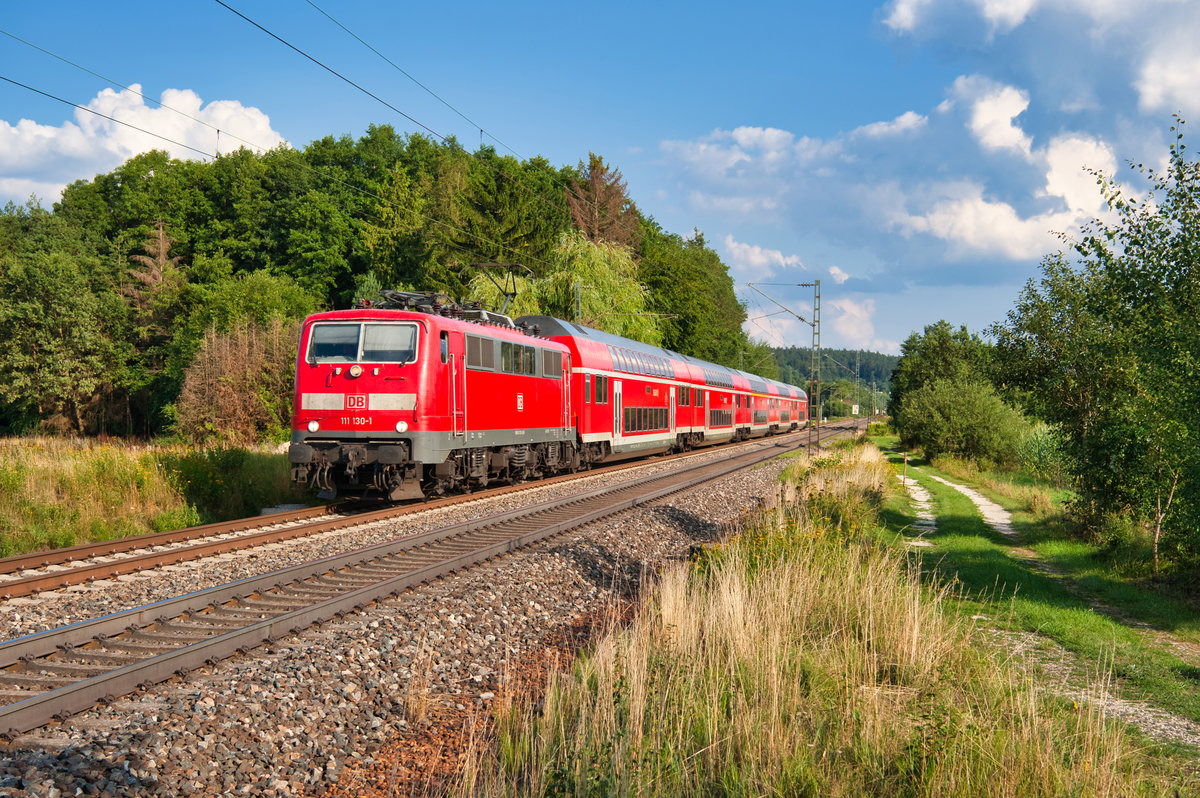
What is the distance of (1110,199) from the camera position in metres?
11.8

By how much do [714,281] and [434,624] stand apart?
93290mm

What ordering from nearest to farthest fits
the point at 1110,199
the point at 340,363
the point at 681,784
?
the point at 681,784, the point at 1110,199, the point at 340,363

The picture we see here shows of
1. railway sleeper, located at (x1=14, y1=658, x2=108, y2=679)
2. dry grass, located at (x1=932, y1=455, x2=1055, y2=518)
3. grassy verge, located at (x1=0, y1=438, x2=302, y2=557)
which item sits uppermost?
grassy verge, located at (x1=0, y1=438, x2=302, y2=557)

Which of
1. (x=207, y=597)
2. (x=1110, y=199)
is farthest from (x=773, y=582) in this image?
(x=1110, y=199)

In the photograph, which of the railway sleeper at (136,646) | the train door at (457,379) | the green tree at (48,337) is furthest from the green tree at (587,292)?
the railway sleeper at (136,646)

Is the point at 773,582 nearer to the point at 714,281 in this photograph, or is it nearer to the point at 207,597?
the point at 207,597


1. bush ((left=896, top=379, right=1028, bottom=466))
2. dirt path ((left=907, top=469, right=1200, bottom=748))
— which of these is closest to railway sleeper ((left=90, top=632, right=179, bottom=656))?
dirt path ((left=907, top=469, right=1200, bottom=748))

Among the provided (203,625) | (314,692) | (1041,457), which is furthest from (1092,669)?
(1041,457)

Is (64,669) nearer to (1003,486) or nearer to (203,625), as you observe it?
(203,625)

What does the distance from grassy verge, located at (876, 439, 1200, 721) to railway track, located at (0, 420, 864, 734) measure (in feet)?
19.1

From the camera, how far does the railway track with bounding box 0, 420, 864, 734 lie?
17.6 feet

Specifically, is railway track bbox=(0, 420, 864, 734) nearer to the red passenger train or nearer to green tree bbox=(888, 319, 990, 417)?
the red passenger train

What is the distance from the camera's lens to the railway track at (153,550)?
879cm

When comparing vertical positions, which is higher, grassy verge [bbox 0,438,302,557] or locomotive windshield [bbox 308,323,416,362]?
locomotive windshield [bbox 308,323,416,362]
